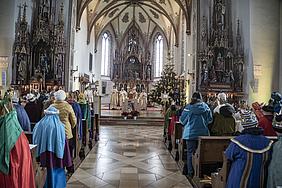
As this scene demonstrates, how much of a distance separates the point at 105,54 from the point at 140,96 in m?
11.2

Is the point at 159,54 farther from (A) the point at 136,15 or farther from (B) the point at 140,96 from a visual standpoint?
(B) the point at 140,96

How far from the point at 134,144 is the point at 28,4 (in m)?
10.5

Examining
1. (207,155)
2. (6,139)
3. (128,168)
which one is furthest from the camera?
(128,168)

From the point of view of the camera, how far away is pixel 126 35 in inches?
1441

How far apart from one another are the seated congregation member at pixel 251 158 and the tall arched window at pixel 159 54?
106ft

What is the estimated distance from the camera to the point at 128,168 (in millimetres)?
7871

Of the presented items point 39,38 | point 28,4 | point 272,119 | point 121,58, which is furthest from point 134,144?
point 121,58

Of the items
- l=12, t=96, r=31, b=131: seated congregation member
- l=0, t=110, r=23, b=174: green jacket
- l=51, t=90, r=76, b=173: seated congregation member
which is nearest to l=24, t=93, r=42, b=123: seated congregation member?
l=51, t=90, r=76, b=173: seated congregation member

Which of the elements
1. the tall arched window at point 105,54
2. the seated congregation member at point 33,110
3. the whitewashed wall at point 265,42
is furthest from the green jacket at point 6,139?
the tall arched window at point 105,54

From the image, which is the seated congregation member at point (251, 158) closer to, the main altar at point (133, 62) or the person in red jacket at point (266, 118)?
the person in red jacket at point (266, 118)

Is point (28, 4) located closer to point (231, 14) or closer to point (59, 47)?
point (59, 47)

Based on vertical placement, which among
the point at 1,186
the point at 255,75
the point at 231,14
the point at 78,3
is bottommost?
the point at 1,186

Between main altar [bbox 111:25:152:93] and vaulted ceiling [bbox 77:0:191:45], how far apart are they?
0.79 m

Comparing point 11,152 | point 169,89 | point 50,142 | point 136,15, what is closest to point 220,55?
point 169,89
